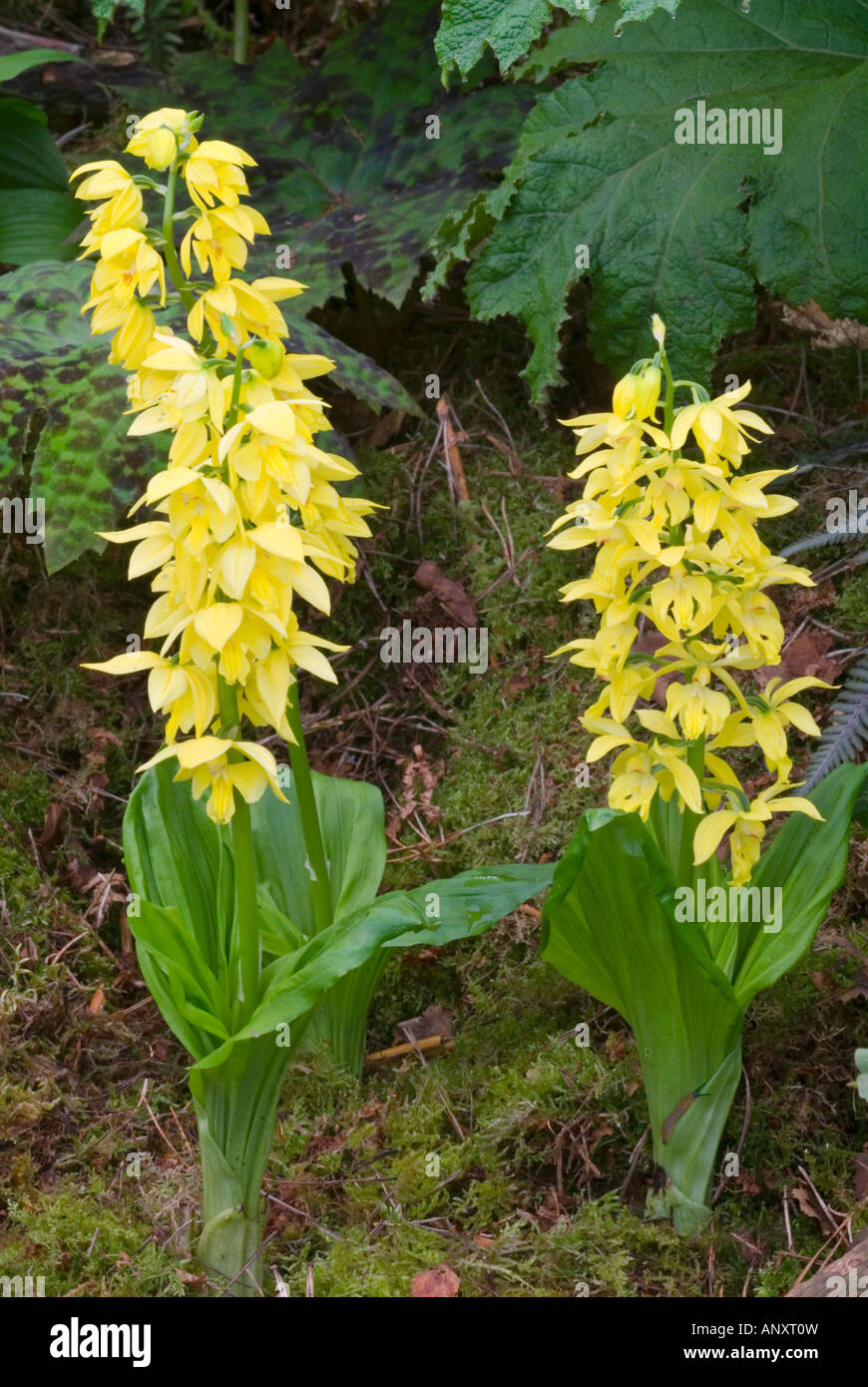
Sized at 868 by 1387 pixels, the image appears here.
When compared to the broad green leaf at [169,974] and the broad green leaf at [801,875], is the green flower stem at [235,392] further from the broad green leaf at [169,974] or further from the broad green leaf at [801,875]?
the broad green leaf at [801,875]

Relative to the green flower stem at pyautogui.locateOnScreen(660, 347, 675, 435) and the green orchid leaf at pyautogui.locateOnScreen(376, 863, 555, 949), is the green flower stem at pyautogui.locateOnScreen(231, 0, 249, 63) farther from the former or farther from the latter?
the green orchid leaf at pyautogui.locateOnScreen(376, 863, 555, 949)

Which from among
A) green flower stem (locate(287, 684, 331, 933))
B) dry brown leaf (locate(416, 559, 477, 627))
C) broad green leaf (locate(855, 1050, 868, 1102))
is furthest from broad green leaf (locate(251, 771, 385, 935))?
broad green leaf (locate(855, 1050, 868, 1102))

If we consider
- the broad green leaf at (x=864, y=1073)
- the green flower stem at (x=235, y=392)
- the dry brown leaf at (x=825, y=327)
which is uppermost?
the dry brown leaf at (x=825, y=327)

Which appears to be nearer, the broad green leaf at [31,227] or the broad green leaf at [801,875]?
the broad green leaf at [801,875]

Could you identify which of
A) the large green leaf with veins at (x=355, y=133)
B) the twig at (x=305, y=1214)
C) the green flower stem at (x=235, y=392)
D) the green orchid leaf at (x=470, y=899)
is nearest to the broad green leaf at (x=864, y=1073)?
the green orchid leaf at (x=470, y=899)

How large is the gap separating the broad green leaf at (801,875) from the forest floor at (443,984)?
35 centimetres

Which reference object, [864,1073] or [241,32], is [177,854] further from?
[241,32]

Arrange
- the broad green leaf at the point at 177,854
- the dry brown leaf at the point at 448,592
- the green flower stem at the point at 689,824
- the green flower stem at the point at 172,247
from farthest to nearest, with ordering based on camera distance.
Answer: the dry brown leaf at the point at 448,592
the broad green leaf at the point at 177,854
the green flower stem at the point at 689,824
the green flower stem at the point at 172,247

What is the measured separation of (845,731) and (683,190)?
1.23 meters

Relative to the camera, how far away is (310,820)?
7.57ft

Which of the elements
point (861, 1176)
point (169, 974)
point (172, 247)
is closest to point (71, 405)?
point (172, 247)

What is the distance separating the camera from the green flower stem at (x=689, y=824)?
216 cm

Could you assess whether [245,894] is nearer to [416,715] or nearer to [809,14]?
[416,715]

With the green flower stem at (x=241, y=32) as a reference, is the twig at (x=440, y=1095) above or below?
below
